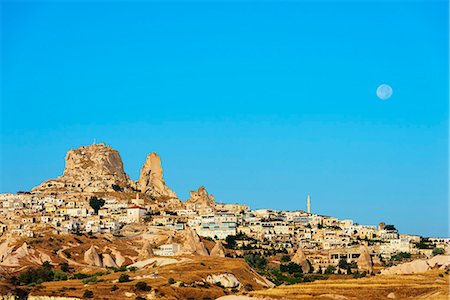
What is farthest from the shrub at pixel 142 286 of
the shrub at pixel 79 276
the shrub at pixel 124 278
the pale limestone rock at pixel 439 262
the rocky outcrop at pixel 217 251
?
the rocky outcrop at pixel 217 251

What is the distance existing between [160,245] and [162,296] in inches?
2572

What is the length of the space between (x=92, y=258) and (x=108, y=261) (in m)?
2.84

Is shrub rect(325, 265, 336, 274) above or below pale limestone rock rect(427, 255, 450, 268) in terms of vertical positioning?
above

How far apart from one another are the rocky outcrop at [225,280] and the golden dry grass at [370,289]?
18.3 meters

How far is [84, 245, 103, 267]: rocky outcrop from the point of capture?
15312 centimetres

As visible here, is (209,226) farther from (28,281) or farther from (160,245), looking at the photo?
(28,281)

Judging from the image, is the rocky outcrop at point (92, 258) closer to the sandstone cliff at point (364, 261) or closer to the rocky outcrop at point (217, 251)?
the rocky outcrop at point (217, 251)

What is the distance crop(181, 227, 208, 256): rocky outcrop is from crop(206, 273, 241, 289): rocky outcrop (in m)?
31.8

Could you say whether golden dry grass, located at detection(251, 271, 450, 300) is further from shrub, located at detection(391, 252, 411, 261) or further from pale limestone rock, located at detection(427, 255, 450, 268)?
shrub, located at detection(391, 252, 411, 261)

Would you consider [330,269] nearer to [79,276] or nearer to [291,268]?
[291,268]

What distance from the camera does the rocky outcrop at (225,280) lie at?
12156cm

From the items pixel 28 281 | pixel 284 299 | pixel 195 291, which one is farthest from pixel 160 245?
pixel 284 299

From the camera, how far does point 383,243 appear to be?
639ft

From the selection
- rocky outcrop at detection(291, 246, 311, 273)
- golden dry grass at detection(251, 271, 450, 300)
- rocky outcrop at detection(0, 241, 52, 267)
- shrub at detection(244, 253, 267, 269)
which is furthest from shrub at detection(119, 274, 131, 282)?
rocky outcrop at detection(291, 246, 311, 273)
